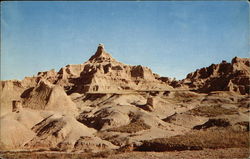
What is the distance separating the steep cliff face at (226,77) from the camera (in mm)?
54500

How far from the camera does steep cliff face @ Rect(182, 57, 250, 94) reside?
54500 millimetres

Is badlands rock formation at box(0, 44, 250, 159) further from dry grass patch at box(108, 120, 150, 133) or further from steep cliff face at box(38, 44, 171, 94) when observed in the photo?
steep cliff face at box(38, 44, 171, 94)

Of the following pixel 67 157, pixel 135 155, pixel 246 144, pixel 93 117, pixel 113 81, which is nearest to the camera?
pixel 135 155

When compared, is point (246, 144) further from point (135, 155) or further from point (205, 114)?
point (205, 114)

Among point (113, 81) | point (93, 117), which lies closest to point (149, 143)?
point (93, 117)

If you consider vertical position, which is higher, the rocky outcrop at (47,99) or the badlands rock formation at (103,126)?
the rocky outcrop at (47,99)

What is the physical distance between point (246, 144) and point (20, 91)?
22.8 m

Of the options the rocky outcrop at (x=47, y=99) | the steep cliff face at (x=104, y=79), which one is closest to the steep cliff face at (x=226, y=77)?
the steep cliff face at (x=104, y=79)

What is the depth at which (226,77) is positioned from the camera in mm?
64938

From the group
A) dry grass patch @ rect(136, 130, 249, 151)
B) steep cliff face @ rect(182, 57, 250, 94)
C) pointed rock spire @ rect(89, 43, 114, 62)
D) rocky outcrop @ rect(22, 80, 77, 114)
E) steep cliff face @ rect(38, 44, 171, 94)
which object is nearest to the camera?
dry grass patch @ rect(136, 130, 249, 151)

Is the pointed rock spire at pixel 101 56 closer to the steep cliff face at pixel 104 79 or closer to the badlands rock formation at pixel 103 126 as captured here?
the steep cliff face at pixel 104 79

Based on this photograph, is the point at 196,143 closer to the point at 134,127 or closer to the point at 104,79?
the point at 134,127

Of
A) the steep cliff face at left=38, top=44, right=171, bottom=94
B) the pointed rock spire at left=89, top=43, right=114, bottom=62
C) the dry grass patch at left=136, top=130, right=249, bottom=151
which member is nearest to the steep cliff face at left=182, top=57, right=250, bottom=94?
the steep cliff face at left=38, top=44, right=171, bottom=94

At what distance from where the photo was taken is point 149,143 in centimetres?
1202
